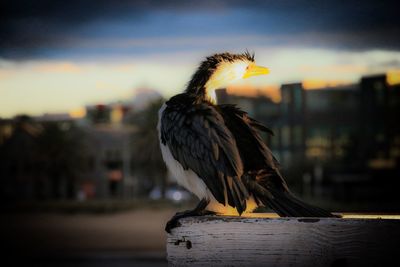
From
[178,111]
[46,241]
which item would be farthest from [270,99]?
[178,111]

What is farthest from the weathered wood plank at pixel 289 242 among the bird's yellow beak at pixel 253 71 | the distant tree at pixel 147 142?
the distant tree at pixel 147 142

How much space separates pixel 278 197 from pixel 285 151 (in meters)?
80.8

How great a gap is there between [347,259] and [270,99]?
8236 centimetres

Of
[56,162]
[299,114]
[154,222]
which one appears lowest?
[154,222]

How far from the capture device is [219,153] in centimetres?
223

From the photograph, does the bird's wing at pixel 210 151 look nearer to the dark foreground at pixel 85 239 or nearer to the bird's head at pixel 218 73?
the bird's head at pixel 218 73

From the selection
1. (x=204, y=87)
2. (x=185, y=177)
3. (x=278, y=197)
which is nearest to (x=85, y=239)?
(x=204, y=87)

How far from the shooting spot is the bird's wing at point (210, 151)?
7.32 ft

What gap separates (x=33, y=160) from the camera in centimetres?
7588

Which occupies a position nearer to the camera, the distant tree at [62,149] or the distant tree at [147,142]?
the distant tree at [147,142]

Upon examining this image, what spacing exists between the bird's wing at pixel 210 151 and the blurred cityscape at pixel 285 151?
69.5 m

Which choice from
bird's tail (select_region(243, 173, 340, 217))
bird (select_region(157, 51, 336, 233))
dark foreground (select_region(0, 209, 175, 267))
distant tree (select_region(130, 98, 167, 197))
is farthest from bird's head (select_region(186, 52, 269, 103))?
distant tree (select_region(130, 98, 167, 197))

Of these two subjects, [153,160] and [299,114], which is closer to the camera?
[153,160]

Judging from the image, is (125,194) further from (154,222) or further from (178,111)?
(178,111)
